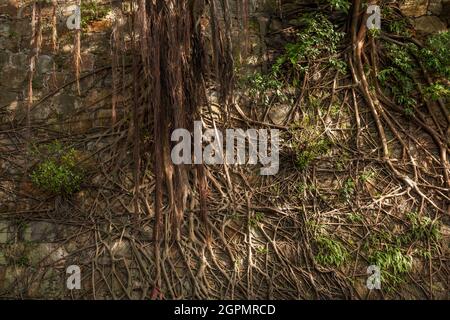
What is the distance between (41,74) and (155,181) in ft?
5.57

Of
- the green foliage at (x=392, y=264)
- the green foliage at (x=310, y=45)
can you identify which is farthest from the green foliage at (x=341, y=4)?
the green foliage at (x=392, y=264)

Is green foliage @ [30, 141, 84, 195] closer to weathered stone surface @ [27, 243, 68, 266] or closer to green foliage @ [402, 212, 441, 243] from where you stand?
weathered stone surface @ [27, 243, 68, 266]

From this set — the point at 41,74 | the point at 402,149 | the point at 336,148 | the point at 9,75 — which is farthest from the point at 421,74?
the point at 9,75

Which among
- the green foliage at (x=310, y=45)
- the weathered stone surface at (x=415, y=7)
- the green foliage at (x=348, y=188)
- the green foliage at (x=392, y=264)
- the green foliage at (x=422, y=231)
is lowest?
the green foliage at (x=392, y=264)

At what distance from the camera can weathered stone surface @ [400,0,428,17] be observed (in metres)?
5.14

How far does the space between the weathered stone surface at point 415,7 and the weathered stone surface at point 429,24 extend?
7 cm

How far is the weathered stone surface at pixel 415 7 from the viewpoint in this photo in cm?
514

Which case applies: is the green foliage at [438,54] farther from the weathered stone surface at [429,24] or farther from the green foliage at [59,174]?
the green foliage at [59,174]

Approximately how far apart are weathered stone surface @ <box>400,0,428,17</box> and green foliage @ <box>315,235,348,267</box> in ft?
8.86

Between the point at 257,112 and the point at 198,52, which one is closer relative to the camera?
the point at 198,52

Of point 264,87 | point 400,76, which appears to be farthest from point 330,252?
point 400,76

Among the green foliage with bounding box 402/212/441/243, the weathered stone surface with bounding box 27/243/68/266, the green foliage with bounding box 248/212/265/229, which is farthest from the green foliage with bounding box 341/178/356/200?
the weathered stone surface with bounding box 27/243/68/266

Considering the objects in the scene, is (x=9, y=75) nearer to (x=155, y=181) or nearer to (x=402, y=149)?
(x=155, y=181)

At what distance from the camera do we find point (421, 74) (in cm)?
495
